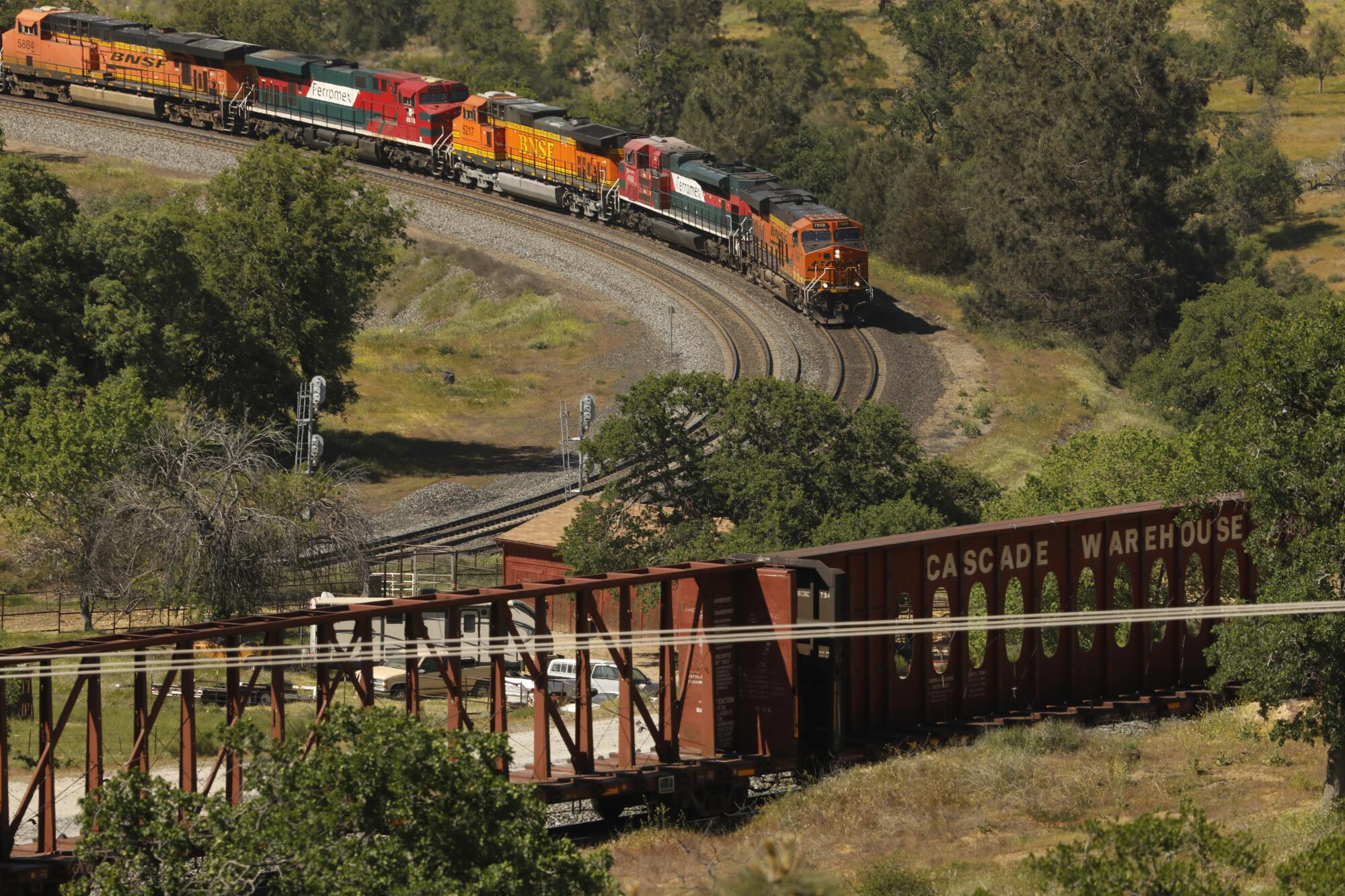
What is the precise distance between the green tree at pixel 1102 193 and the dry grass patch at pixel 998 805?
51415 millimetres

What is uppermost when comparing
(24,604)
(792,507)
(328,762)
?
(328,762)

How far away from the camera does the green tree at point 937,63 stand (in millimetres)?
112062

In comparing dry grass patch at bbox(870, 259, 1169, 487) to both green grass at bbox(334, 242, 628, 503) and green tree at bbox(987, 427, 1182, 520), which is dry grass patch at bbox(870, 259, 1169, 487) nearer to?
green tree at bbox(987, 427, 1182, 520)

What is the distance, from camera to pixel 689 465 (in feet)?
145

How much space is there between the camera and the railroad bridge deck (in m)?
19.8

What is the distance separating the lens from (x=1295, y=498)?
22.8 meters

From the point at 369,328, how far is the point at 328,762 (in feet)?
211

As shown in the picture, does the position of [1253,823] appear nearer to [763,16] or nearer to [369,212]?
[369,212]

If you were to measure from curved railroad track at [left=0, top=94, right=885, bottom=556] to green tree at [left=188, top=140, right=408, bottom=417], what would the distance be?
1073cm

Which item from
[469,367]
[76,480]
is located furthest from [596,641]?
[469,367]

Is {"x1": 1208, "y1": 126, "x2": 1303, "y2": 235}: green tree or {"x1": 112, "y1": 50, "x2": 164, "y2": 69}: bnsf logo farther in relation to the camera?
{"x1": 1208, "y1": 126, "x2": 1303, "y2": 235}: green tree

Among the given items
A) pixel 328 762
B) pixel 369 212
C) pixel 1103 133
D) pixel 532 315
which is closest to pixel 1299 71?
pixel 1103 133

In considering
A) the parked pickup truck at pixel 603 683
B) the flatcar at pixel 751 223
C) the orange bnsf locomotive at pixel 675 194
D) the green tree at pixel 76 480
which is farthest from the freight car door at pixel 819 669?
the orange bnsf locomotive at pixel 675 194

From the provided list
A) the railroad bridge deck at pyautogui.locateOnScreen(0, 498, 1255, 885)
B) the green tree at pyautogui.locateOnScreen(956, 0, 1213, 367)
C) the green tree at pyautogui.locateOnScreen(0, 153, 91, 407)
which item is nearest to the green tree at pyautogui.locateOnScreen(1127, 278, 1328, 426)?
the green tree at pyautogui.locateOnScreen(956, 0, 1213, 367)
